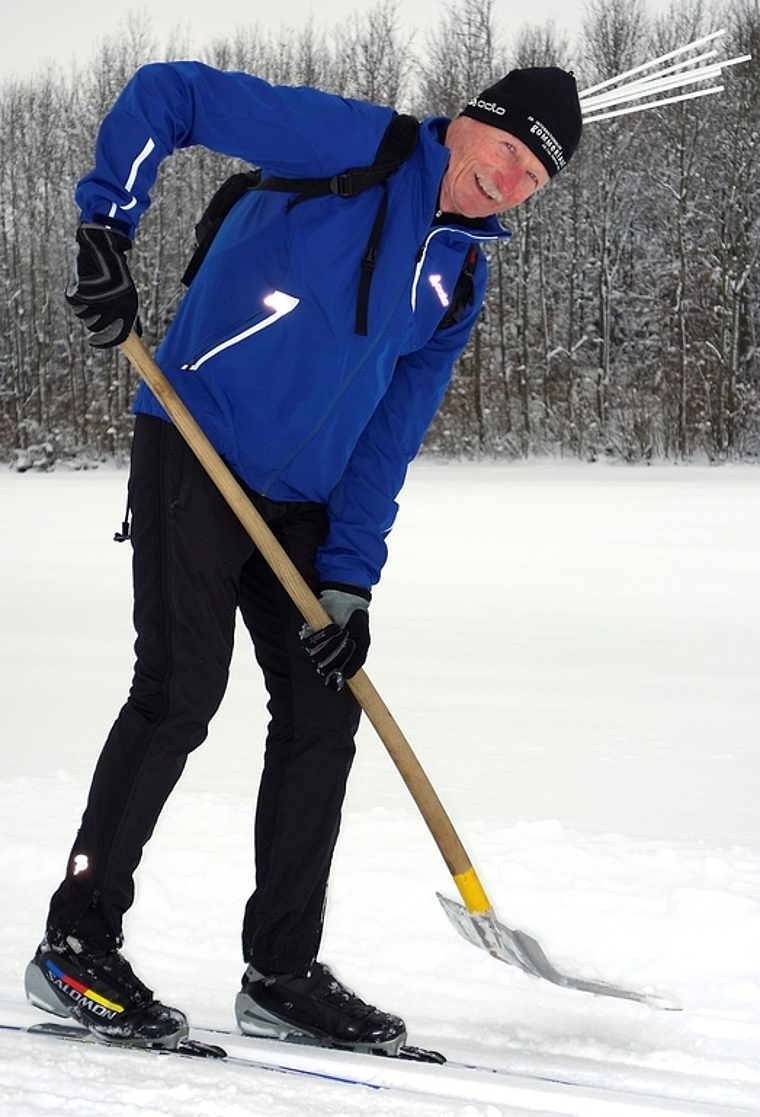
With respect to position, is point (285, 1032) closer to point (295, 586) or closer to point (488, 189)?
point (295, 586)

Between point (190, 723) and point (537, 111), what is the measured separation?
1238mm

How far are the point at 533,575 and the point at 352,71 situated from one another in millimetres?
19167

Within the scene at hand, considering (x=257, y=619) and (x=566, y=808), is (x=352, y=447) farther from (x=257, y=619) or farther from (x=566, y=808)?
(x=566, y=808)

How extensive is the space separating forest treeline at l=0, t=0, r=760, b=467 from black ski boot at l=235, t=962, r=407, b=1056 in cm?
1672

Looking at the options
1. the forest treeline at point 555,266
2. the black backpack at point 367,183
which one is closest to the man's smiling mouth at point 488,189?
the black backpack at point 367,183

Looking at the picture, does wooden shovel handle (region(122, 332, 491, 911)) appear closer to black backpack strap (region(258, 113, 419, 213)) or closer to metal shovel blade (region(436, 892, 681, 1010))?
metal shovel blade (region(436, 892, 681, 1010))

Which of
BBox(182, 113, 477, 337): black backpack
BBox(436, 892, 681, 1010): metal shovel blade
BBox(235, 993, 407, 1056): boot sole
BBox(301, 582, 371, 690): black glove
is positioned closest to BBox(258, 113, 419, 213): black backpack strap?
BBox(182, 113, 477, 337): black backpack

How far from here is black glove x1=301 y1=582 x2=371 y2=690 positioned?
2.04m

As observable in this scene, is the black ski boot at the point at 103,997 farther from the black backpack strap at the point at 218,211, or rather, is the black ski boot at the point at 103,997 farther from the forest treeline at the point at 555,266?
the forest treeline at the point at 555,266

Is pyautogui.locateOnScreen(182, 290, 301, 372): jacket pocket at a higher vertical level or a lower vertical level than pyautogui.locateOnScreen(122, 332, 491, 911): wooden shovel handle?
higher

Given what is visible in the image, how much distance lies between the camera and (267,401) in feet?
6.58

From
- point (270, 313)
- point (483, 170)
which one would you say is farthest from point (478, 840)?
point (483, 170)

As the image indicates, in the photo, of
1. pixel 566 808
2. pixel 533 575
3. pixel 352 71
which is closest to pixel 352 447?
pixel 566 808

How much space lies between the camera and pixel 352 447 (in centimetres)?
210
